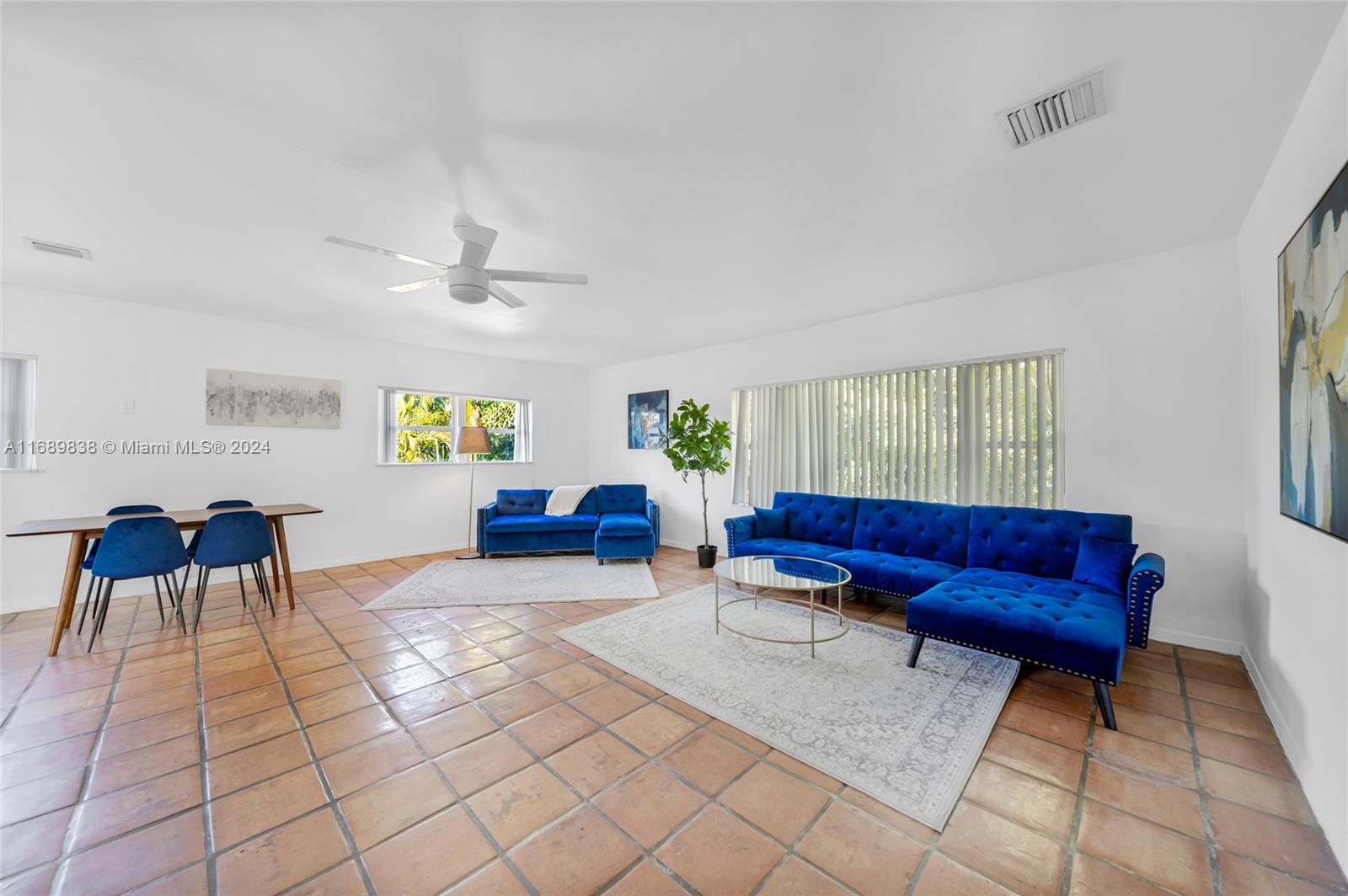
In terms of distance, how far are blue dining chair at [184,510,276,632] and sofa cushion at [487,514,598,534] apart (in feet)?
6.92

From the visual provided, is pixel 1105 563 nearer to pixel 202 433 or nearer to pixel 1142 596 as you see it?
pixel 1142 596

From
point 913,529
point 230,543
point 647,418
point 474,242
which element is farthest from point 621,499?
point 474,242

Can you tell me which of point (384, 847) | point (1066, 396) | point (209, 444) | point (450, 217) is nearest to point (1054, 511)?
point (1066, 396)

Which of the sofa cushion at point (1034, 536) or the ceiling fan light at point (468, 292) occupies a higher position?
the ceiling fan light at point (468, 292)

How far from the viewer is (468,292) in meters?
2.71

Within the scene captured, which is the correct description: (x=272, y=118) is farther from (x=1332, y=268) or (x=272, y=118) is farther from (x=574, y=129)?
(x=1332, y=268)

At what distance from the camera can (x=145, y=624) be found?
3.38 m

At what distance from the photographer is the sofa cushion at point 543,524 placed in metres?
5.42

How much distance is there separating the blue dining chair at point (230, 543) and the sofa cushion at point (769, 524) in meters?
3.99

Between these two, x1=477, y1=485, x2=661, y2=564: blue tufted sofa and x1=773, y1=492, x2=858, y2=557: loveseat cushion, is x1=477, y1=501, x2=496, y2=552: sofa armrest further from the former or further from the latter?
x1=773, y1=492, x2=858, y2=557: loveseat cushion

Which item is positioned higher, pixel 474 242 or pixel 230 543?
pixel 474 242

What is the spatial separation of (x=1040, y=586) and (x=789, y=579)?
1.48 metres

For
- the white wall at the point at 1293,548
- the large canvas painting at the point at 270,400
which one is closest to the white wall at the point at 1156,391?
the white wall at the point at 1293,548

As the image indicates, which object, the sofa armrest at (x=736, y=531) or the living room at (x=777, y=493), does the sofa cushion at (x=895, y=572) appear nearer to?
the living room at (x=777, y=493)
